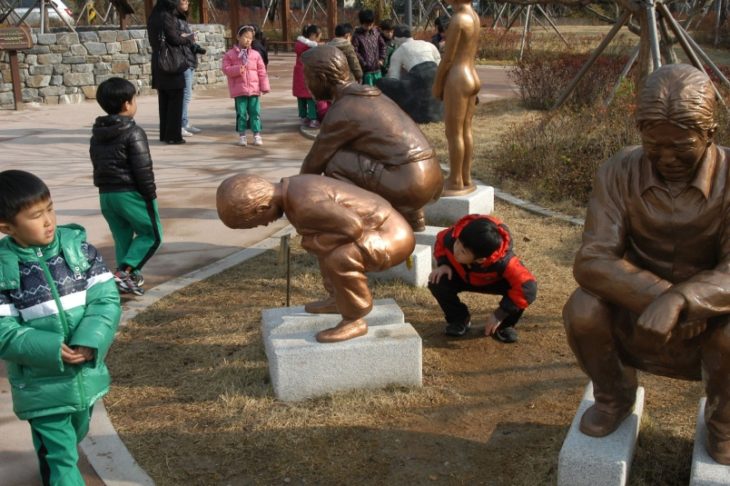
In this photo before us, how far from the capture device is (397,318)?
4.13 meters

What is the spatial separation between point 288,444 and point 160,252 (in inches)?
131

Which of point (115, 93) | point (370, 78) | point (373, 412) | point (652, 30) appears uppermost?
point (652, 30)

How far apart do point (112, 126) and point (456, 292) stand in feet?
8.29

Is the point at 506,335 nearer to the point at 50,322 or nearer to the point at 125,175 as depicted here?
the point at 50,322

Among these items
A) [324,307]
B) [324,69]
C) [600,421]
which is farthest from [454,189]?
[600,421]

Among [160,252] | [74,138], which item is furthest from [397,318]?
[74,138]

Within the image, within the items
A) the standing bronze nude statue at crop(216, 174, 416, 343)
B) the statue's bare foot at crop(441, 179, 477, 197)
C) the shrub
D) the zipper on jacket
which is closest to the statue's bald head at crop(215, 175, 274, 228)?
the standing bronze nude statue at crop(216, 174, 416, 343)

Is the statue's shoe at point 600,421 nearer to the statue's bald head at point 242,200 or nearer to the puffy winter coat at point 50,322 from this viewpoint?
the statue's bald head at point 242,200

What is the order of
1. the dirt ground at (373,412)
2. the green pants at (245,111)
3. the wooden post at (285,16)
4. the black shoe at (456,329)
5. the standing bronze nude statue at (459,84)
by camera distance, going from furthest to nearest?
the wooden post at (285,16) < the green pants at (245,111) < the standing bronze nude statue at (459,84) < the black shoe at (456,329) < the dirt ground at (373,412)

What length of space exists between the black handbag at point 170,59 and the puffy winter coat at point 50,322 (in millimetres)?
8152

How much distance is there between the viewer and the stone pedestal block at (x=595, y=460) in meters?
2.81

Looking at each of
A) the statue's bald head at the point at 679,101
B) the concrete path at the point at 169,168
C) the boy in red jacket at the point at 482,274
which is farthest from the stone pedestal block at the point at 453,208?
the statue's bald head at the point at 679,101

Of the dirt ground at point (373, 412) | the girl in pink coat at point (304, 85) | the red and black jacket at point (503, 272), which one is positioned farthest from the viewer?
the girl in pink coat at point (304, 85)

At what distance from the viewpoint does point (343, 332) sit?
3.88 metres
